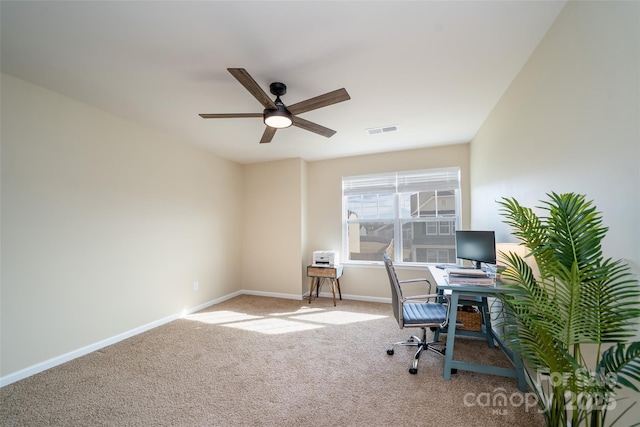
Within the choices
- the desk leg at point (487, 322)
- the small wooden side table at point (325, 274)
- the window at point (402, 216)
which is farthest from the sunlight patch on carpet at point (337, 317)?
the desk leg at point (487, 322)

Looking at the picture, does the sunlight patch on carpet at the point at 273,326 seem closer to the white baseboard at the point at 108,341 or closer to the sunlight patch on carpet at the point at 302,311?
the sunlight patch on carpet at the point at 302,311

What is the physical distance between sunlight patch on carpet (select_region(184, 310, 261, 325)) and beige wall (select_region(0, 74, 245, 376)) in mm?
260

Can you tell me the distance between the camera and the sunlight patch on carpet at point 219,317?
3.50 meters

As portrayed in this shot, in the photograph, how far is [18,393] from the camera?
77.4 inches

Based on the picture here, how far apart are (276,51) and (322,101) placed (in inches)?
18.6

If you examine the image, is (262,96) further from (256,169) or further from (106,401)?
(256,169)

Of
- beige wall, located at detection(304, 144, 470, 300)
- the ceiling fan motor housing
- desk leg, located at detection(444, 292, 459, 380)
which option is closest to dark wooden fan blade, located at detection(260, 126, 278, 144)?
the ceiling fan motor housing

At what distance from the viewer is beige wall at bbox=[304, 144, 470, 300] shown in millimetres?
4005

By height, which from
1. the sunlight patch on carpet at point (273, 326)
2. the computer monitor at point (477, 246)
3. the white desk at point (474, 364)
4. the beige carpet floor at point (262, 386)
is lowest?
the sunlight patch on carpet at point (273, 326)

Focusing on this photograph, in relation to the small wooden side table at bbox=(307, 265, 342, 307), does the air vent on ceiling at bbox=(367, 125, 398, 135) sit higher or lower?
higher

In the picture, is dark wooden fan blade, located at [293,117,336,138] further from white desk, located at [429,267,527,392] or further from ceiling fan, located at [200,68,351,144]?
white desk, located at [429,267,527,392]

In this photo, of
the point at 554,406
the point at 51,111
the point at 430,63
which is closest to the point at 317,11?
the point at 430,63

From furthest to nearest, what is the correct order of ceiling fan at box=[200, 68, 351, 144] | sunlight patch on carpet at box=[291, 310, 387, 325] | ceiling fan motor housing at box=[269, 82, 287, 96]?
sunlight patch on carpet at box=[291, 310, 387, 325]
ceiling fan motor housing at box=[269, 82, 287, 96]
ceiling fan at box=[200, 68, 351, 144]

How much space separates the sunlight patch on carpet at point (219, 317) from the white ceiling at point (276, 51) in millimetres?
2650
